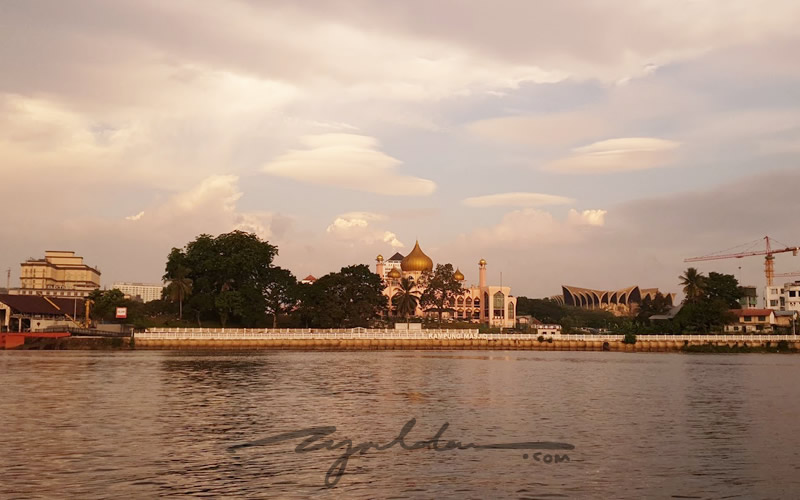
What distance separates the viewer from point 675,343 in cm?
10519

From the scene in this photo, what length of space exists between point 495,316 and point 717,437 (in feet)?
472

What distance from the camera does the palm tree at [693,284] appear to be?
13312cm

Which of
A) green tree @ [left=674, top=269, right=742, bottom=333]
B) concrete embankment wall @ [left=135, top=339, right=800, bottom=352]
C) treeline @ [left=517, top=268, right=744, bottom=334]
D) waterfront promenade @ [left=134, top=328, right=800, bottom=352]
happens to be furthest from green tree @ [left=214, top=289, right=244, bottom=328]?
green tree @ [left=674, top=269, right=742, bottom=333]

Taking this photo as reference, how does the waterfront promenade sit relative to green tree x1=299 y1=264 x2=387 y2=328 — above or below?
below

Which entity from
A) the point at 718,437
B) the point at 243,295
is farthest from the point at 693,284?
the point at 718,437

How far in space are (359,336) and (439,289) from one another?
49814mm

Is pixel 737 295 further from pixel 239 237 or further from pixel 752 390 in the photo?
pixel 752 390

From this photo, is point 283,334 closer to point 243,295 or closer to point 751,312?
point 243,295

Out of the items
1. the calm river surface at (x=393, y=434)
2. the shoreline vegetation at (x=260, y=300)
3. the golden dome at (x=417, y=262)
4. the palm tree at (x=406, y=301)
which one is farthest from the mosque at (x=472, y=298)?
the calm river surface at (x=393, y=434)

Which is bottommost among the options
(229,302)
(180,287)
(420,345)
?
(420,345)

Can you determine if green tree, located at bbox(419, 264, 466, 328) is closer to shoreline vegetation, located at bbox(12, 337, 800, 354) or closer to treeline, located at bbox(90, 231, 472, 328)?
treeline, located at bbox(90, 231, 472, 328)

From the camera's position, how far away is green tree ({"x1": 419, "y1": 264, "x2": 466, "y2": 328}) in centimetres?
14938

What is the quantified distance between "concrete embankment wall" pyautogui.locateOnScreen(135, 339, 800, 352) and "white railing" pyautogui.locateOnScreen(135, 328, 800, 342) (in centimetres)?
47

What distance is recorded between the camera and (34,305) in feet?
349
